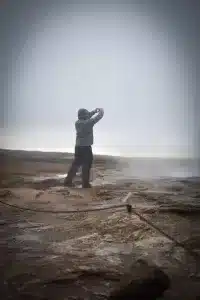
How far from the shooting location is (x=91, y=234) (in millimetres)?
2646

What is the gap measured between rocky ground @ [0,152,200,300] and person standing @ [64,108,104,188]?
219mm

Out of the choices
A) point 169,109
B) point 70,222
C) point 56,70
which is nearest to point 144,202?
point 70,222

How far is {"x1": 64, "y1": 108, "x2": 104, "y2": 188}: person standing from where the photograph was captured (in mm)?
4258

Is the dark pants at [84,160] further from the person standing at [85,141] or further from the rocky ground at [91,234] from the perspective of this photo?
the rocky ground at [91,234]

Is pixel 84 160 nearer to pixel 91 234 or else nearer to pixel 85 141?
pixel 85 141

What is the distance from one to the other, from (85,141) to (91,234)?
185 centimetres

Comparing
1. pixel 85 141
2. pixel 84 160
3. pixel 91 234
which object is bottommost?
pixel 91 234

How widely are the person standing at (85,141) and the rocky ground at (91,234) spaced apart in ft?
0.72

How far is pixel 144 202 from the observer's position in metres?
3.62

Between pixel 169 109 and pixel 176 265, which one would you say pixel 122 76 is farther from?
pixel 176 265

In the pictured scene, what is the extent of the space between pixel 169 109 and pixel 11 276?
321cm

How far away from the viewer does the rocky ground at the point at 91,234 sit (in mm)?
1854

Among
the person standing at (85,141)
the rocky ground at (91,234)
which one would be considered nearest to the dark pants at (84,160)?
the person standing at (85,141)

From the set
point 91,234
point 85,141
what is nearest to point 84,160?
point 85,141
